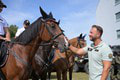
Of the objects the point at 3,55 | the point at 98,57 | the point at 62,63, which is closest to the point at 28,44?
the point at 3,55

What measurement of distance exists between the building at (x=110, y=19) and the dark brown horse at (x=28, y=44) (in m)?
31.9

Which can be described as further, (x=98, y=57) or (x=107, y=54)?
(x=98, y=57)

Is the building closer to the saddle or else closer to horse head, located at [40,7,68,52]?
horse head, located at [40,7,68,52]

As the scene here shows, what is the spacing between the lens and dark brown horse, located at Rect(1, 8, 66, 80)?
4.91 m

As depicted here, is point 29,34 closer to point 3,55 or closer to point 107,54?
point 3,55

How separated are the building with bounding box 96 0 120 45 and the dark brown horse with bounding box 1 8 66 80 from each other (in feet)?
105

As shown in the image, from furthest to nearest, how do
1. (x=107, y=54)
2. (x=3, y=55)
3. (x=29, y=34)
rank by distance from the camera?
(x=29, y=34), (x=3, y=55), (x=107, y=54)

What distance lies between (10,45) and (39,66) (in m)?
1.94

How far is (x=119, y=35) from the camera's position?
120ft

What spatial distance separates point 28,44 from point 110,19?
36.6 metres

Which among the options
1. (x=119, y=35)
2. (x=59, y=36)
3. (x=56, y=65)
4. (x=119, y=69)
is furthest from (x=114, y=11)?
(x=59, y=36)

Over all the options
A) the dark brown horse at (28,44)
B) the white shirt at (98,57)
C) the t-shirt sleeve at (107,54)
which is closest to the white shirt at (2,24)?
the dark brown horse at (28,44)

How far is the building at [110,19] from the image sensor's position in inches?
1474

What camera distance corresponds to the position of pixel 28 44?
5.27 metres
